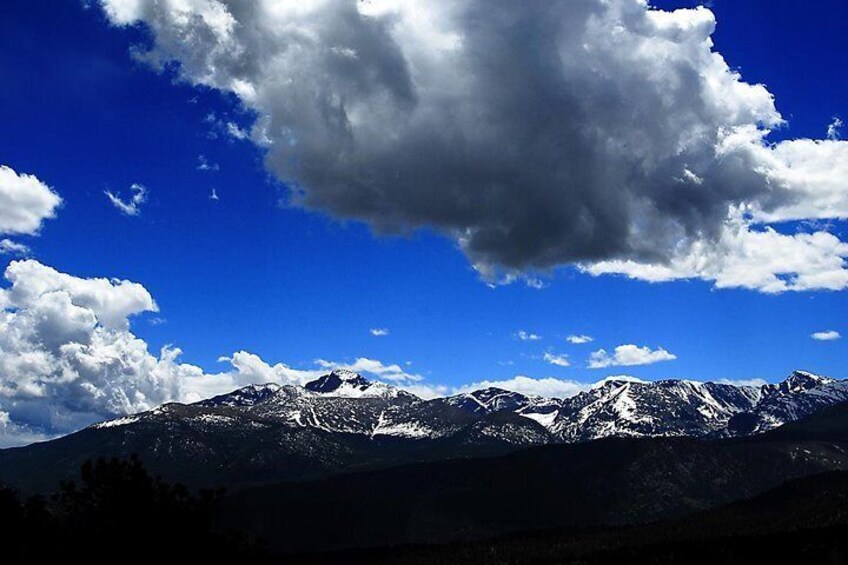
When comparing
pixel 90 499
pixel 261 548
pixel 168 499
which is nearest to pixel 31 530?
pixel 90 499

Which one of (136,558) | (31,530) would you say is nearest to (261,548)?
(136,558)

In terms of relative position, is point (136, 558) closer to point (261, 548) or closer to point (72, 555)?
point (72, 555)

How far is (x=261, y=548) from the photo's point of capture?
208ft

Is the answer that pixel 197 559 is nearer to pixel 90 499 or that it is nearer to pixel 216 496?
pixel 216 496

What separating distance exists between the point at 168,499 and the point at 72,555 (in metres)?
7.48

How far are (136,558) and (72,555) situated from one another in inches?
183

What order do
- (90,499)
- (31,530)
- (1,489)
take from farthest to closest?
(1,489) < (31,530) < (90,499)

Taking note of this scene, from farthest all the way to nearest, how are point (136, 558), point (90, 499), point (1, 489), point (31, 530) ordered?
point (1, 489) → point (31, 530) → point (90, 499) → point (136, 558)

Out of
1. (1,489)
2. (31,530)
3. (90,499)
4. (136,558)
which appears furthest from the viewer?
(1,489)

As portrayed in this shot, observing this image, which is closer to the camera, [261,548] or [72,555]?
[72,555]

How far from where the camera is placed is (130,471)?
60.2 metres

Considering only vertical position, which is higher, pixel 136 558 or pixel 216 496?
pixel 216 496

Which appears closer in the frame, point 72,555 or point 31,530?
point 72,555

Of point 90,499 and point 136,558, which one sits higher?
point 90,499
